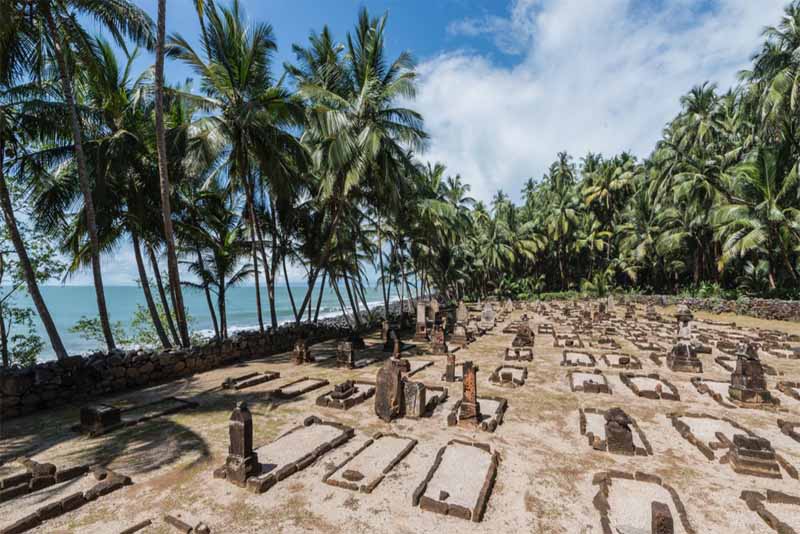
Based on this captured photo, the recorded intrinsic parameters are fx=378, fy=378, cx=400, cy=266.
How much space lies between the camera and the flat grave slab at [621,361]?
1140 centimetres

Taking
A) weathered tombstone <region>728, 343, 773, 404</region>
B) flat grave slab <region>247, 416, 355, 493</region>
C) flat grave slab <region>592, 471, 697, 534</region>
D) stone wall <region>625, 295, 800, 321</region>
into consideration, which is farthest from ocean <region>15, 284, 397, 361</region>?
stone wall <region>625, 295, 800, 321</region>

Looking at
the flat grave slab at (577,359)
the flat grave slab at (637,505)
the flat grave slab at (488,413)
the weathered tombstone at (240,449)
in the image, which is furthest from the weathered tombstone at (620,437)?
the flat grave slab at (577,359)

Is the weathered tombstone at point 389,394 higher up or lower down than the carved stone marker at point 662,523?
higher up

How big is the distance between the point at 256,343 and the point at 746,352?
546 inches

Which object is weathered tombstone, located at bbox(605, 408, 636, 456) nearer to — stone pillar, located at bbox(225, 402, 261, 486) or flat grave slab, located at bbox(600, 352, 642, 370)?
stone pillar, located at bbox(225, 402, 261, 486)

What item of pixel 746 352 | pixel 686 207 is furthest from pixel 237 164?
pixel 686 207

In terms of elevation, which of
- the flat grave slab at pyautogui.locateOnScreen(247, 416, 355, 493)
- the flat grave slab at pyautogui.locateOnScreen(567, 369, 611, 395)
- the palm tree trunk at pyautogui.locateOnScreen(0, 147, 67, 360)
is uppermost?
the palm tree trunk at pyautogui.locateOnScreen(0, 147, 67, 360)

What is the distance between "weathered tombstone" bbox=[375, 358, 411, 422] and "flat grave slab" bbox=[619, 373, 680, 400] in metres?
5.70

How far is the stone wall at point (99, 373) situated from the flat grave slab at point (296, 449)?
5.48m

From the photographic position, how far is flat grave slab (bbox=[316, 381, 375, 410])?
7.99 metres

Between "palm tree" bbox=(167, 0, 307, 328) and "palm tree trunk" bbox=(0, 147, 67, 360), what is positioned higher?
"palm tree" bbox=(167, 0, 307, 328)

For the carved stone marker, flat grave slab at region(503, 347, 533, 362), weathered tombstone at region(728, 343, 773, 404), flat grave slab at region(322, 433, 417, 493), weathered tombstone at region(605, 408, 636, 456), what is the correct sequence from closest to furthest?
1. the carved stone marker
2. flat grave slab at region(322, 433, 417, 493)
3. weathered tombstone at region(605, 408, 636, 456)
4. weathered tombstone at region(728, 343, 773, 404)
5. flat grave slab at region(503, 347, 533, 362)

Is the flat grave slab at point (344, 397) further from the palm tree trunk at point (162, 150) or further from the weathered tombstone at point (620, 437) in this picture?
the palm tree trunk at point (162, 150)

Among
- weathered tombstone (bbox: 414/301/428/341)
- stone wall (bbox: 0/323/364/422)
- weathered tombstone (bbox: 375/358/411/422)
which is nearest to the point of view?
weathered tombstone (bbox: 375/358/411/422)
